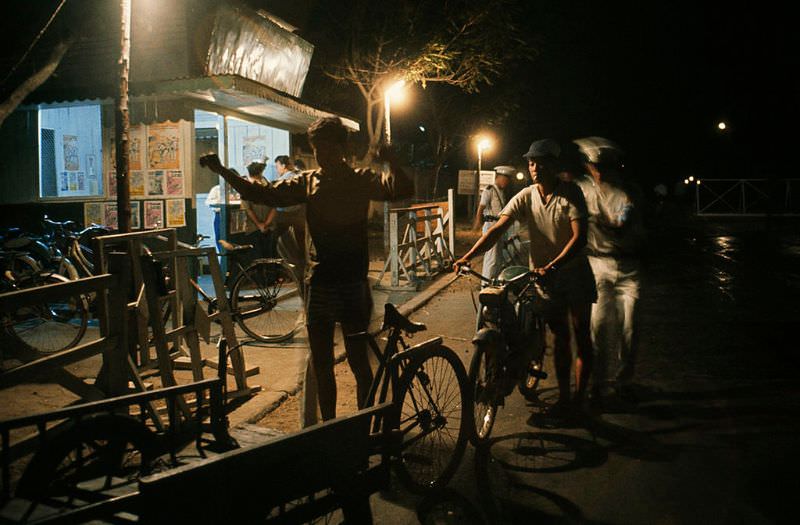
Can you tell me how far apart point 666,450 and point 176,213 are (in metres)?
8.33

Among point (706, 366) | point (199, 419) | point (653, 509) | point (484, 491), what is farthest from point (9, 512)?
point (706, 366)

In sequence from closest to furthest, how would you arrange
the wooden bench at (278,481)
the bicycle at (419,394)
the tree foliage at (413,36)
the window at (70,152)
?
the wooden bench at (278,481) → the bicycle at (419,394) → the window at (70,152) → the tree foliage at (413,36)

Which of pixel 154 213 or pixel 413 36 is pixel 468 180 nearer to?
pixel 413 36

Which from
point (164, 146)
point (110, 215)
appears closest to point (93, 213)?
point (110, 215)

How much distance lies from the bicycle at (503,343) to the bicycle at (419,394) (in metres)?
0.21

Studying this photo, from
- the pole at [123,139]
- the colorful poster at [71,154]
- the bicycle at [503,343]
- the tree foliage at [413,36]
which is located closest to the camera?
the bicycle at [503,343]

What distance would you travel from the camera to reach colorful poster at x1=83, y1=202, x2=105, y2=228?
11047 mm

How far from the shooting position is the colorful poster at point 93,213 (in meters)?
11.0

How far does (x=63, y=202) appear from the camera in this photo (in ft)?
37.2

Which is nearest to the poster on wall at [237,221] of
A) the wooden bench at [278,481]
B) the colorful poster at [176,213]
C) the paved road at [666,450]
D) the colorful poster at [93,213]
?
the colorful poster at [176,213]

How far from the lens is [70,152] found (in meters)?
11.5

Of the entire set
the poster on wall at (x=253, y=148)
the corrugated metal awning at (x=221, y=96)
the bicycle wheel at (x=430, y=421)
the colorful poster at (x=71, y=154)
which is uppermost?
the corrugated metal awning at (x=221, y=96)

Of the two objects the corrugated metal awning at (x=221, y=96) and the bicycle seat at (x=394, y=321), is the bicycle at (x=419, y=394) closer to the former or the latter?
the bicycle seat at (x=394, y=321)

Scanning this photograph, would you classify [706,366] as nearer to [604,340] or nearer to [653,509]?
[604,340]
